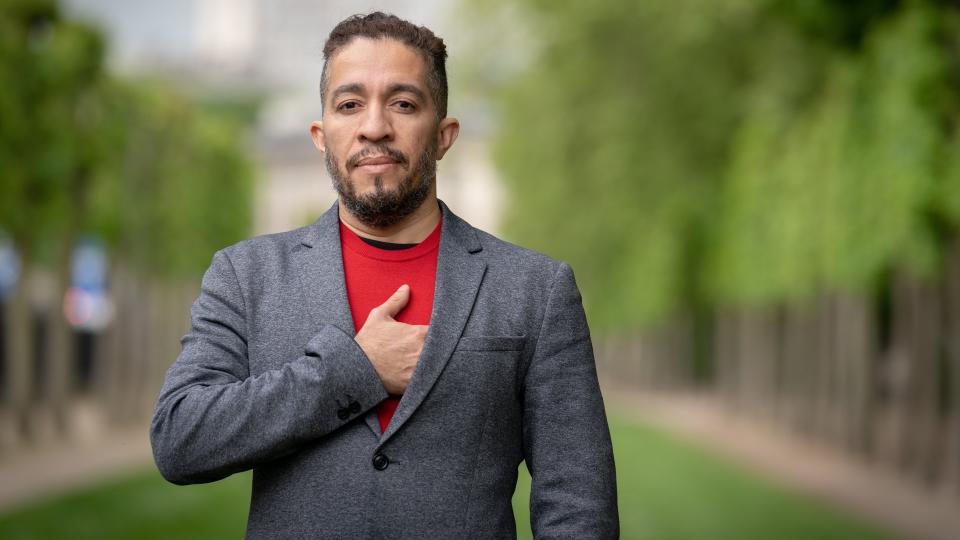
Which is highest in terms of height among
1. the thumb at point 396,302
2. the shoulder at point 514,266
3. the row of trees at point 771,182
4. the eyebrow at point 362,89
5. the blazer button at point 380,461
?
the row of trees at point 771,182

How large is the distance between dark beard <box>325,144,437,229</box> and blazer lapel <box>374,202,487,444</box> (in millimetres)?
133

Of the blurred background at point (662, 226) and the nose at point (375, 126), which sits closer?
the nose at point (375, 126)

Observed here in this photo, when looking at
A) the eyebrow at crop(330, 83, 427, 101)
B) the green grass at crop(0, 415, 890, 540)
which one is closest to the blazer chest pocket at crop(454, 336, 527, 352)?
the eyebrow at crop(330, 83, 427, 101)

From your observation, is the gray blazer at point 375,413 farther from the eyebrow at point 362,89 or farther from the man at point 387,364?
the eyebrow at point 362,89

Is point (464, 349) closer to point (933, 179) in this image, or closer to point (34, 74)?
point (933, 179)

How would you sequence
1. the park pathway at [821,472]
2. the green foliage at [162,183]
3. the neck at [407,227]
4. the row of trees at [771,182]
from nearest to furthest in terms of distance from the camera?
the neck at [407,227] → the row of trees at [771,182] → the park pathway at [821,472] → the green foliage at [162,183]

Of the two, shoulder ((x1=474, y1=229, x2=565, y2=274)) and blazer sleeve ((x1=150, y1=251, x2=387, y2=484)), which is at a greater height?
shoulder ((x1=474, y1=229, x2=565, y2=274))

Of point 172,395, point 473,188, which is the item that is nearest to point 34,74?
point 172,395

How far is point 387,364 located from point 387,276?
240mm

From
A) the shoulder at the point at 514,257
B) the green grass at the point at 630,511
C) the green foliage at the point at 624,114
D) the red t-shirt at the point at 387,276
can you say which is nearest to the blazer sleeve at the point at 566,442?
the shoulder at the point at 514,257

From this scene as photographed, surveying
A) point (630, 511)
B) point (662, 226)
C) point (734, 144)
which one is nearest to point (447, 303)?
point (630, 511)

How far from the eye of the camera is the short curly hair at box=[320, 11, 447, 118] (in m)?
3.09

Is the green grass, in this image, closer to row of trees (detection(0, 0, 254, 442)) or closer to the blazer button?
row of trees (detection(0, 0, 254, 442))

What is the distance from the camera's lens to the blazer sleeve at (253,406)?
290 cm
